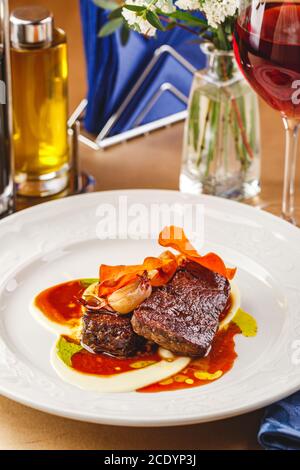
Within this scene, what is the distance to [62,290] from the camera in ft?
4.15

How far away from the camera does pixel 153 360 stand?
1.10 m

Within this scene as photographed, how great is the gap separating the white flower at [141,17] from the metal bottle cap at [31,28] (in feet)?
0.71

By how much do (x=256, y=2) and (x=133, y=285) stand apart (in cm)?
45

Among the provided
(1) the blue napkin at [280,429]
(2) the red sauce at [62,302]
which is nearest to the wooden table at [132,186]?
(1) the blue napkin at [280,429]

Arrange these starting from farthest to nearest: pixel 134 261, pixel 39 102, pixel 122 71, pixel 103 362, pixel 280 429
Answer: pixel 122 71 → pixel 39 102 → pixel 134 261 → pixel 103 362 → pixel 280 429

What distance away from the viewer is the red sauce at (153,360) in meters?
1.06

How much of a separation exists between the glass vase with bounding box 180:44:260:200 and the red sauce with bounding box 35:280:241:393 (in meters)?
0.41

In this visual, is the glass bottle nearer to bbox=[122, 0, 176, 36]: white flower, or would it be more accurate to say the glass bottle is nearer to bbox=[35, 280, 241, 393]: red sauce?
bbox=[122, 0, 176, 36]: white flower

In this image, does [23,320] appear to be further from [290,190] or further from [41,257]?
[290,190]

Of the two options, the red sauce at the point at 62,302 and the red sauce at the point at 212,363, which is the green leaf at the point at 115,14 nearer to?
the red sauce at the point at 62,302

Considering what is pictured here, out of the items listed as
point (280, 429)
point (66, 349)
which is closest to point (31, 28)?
point (66, 349)

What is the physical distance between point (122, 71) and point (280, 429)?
104cm

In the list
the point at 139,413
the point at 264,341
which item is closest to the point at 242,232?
the point at 264,341

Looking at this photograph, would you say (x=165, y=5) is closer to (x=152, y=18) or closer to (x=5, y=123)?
(x=152, y=18)
